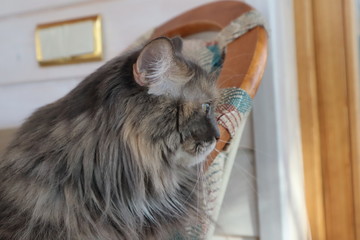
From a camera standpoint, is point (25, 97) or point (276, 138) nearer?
point (276, 138)

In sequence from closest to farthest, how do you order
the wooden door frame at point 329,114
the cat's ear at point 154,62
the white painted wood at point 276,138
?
the cat's ear at point 154,62 → the white painted wood at point 276,138 → the wooden door frame at point 329,114

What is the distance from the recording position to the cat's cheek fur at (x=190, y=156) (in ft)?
2.38

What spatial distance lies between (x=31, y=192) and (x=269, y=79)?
79 cm

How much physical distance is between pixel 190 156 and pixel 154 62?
0.21m

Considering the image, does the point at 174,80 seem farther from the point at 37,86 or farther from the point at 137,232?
the point at 37,86

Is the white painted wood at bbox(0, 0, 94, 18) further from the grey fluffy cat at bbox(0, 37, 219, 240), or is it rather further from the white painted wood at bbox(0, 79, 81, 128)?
the grey fluffy cat at bbox(0, 37, 219, 240)

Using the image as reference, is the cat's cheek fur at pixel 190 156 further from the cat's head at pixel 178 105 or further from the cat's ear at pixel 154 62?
the cat's ear at pixel 154 62

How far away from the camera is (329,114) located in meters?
1.32

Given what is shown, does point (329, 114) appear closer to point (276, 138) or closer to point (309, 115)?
point (309, 115)

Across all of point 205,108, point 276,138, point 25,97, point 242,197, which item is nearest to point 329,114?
point 276,138

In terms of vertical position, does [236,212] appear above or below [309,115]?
below

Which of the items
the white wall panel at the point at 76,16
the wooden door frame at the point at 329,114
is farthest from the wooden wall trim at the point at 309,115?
the white wall panel at the point at 76,16

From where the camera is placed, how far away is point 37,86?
5.40 ft

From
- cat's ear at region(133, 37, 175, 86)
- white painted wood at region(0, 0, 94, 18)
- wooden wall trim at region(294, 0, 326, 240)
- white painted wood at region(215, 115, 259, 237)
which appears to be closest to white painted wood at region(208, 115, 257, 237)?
white painted wood at region(215, 115, 259, 237)
